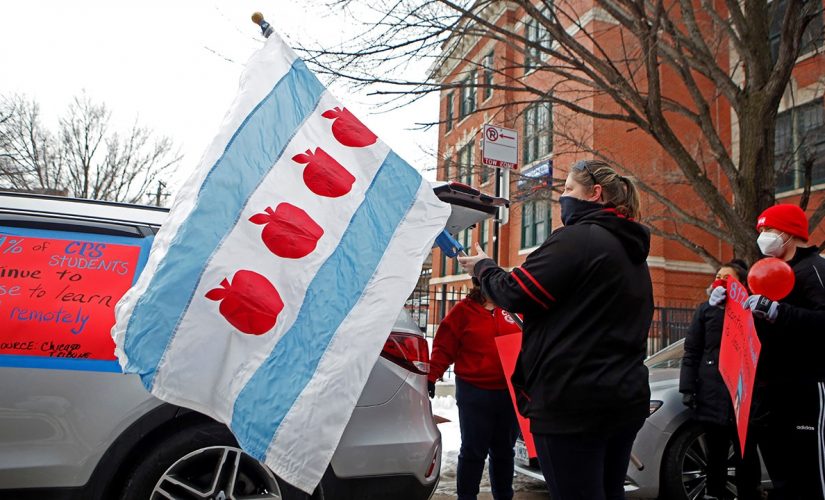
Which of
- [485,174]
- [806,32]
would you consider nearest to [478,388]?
[485,174]

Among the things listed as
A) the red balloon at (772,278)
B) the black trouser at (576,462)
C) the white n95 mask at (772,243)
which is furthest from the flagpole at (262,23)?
the white n95 mask at (772,243)

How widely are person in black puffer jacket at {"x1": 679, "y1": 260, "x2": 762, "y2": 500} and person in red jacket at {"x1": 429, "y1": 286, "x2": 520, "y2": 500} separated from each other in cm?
139

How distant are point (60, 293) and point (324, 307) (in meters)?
1.37

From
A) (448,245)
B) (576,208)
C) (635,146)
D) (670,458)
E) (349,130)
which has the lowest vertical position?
(670,458)

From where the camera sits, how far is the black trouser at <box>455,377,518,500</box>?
11.2 ft

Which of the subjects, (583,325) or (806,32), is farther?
(806,32)

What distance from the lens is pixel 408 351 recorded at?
2.93 meters

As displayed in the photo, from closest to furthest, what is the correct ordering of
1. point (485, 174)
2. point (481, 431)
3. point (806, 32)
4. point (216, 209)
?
point (216, 209) < point (481, 431) < point (485, 174) < point (806, 32)

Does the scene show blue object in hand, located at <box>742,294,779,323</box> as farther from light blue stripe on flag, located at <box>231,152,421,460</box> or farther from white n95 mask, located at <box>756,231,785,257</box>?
light blue stripe on flag, located at <box>231,152,421,460</box>

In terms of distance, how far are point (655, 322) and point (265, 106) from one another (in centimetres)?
1284

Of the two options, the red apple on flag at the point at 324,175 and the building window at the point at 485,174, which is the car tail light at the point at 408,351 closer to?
the red apple on flag at the point at 324,175

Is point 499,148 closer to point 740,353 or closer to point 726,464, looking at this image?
point 740,353

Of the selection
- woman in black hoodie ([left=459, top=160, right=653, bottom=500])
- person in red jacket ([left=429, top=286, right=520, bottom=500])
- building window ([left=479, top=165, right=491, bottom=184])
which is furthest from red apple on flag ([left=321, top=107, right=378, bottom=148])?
building window ([left=479, top=165, right=491, bottom=184])

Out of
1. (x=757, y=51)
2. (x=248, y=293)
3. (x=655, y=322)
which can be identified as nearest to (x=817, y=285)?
(x=248, y=293)
